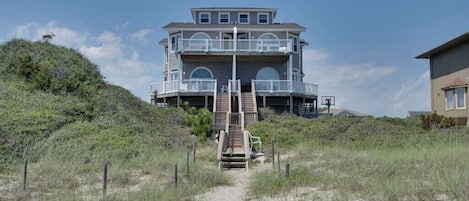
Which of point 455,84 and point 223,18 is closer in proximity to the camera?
point 455,84

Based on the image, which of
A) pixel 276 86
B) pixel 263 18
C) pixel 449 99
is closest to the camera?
pixel 449 99

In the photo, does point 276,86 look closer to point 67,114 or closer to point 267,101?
point 267,101

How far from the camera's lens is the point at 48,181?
10617 millimetres

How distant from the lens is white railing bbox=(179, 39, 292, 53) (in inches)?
1141

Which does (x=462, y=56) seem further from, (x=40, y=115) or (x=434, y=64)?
(x=40, y=115)

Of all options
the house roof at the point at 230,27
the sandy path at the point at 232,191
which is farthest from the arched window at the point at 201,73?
the sandy path at the point at 232,191

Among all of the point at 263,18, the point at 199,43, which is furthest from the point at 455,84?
the point at 199,43

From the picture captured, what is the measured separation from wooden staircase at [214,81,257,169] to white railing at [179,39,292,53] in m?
2.68

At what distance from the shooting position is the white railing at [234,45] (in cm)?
2898

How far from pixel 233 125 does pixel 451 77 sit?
1347 cm

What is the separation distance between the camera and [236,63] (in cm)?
3161

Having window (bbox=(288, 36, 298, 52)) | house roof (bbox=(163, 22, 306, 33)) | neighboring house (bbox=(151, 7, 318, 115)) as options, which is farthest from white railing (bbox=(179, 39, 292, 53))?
window (bbox=(288, 36, 298, 52))

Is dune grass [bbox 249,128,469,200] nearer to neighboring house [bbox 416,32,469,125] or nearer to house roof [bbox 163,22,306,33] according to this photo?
neighboring house [bbox 416,32,469,125]

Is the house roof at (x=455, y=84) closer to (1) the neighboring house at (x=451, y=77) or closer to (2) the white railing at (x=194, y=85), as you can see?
(1) the neighboring house at (x=451, y=77)
